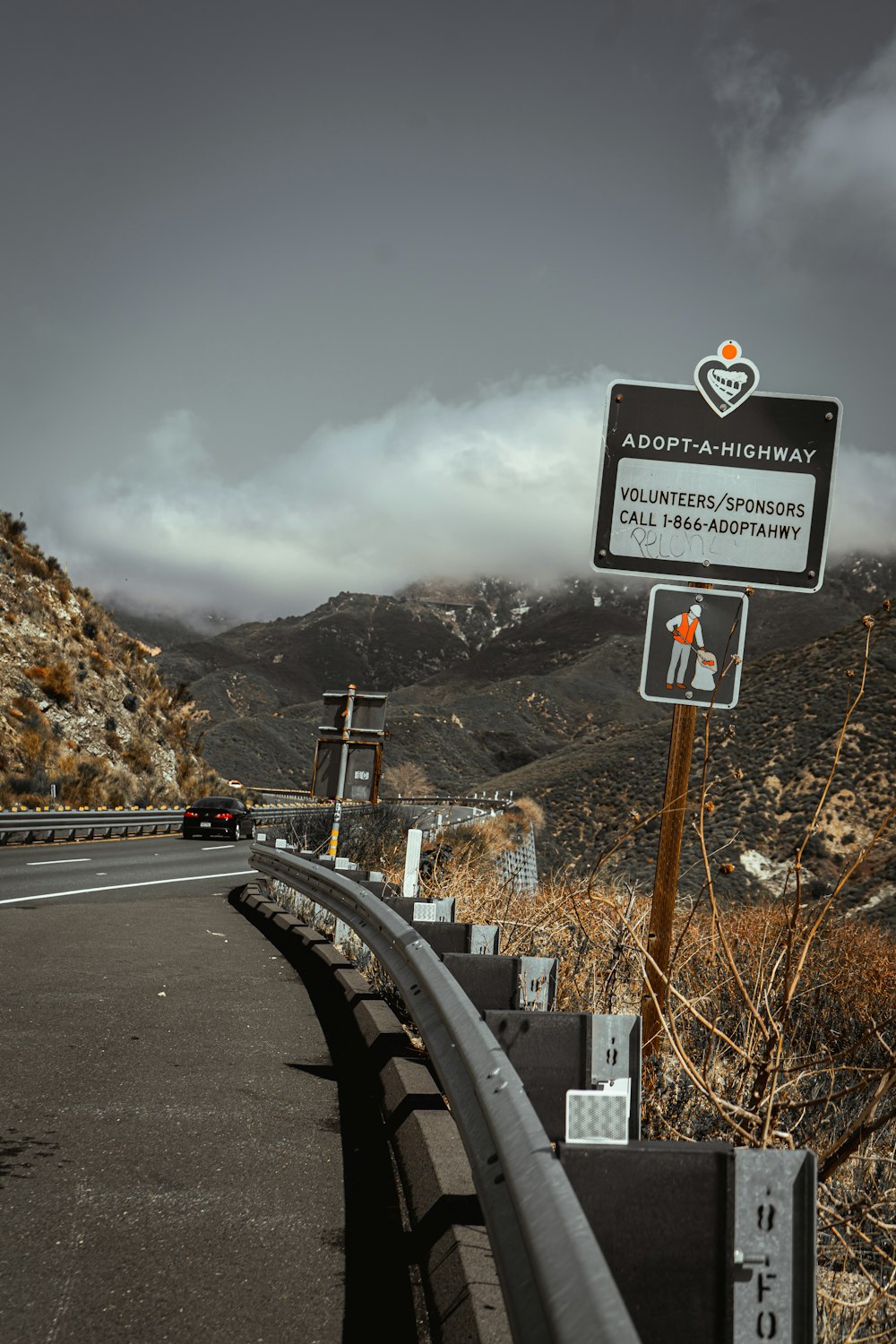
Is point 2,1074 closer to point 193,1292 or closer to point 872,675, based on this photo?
point 193,1292

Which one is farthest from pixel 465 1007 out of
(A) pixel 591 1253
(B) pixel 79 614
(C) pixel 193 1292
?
(B) pixel 79 614

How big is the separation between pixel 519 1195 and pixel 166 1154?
2573mm

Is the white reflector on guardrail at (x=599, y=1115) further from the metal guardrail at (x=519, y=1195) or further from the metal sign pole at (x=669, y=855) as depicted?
the metal sign pole at (x=669, y=855)

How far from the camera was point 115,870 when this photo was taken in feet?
68.1

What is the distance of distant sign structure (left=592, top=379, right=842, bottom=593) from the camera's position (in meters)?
6.05

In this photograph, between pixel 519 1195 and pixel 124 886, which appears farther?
pixel 124 886

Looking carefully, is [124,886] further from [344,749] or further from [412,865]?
[412,865]

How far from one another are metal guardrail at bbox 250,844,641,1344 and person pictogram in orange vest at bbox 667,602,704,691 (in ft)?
7.09

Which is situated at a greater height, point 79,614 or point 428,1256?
point 79,614

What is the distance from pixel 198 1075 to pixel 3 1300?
2.57m

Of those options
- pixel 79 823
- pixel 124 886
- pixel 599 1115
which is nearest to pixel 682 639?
pixel 599 1115

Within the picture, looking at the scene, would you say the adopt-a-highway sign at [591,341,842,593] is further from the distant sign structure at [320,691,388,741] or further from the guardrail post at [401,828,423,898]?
the distant sign structure at [320,691,388,741]

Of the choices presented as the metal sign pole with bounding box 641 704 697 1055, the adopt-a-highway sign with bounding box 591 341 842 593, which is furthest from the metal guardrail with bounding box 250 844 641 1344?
the adopt-a-highway sign with bounding box 591 341 842 593

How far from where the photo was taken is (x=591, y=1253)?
6.06 ft
